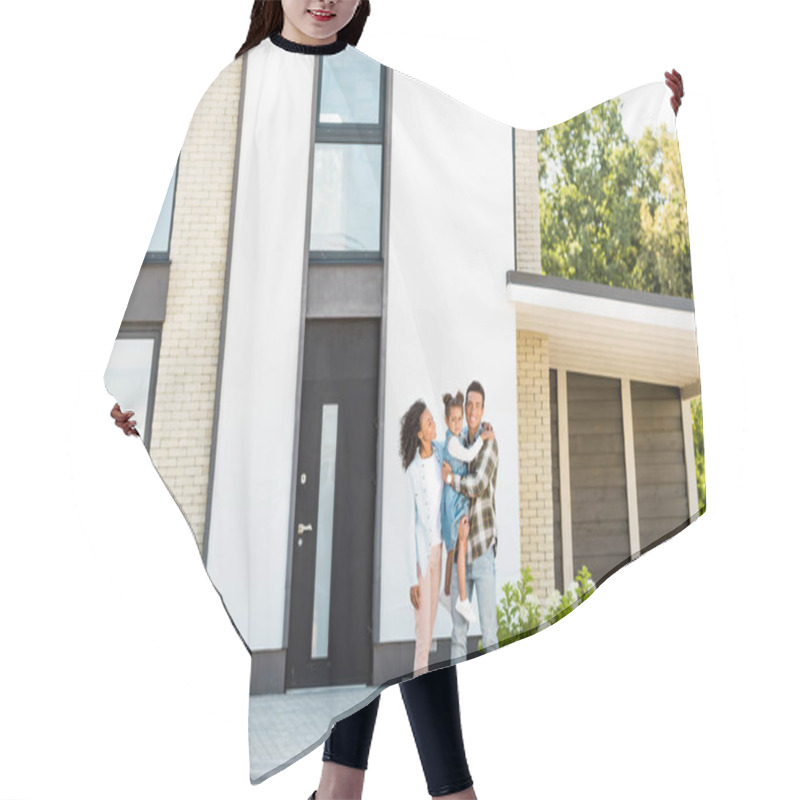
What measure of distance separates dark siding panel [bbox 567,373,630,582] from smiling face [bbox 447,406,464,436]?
0.25 m

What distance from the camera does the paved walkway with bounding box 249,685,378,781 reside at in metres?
1.41

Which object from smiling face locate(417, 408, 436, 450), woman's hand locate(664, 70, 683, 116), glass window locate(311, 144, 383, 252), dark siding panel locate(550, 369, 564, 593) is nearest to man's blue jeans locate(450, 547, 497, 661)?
dark siding panel locate(550, 369, 564, 593)

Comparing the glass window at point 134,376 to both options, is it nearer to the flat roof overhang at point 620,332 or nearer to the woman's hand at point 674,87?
the flat roof overhang at point 620,332

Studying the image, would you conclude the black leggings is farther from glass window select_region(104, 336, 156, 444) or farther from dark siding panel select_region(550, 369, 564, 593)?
glass window select_region(104, 336, 156, 444)

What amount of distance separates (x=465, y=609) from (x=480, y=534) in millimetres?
153

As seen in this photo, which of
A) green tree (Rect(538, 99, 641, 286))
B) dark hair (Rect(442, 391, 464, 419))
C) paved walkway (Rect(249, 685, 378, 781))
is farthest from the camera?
green tree (Rect(538, 99, 641, 286))

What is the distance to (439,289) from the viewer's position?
61.6 inches

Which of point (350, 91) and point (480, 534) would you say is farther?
point (350, 91)

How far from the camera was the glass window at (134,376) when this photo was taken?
1.55 meters

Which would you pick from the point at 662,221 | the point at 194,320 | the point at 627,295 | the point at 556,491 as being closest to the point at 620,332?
the point at 627,295

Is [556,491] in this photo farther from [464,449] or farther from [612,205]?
[612,205]

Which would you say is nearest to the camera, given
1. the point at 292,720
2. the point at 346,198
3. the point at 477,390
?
the point at 292,720

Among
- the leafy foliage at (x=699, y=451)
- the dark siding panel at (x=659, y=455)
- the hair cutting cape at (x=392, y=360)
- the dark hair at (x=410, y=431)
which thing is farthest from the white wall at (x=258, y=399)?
the leafy foliage at (x=699, y=451)

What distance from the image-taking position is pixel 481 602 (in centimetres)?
145
